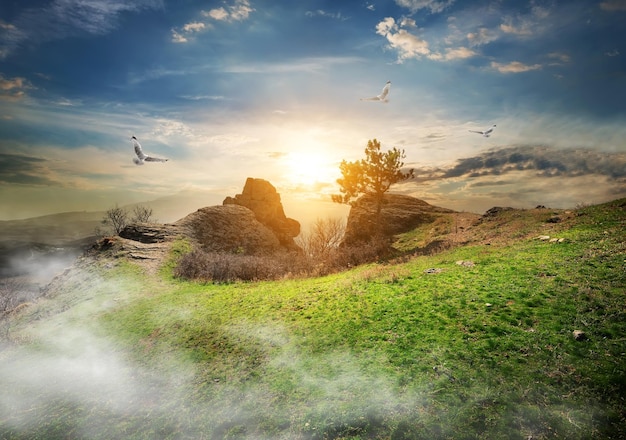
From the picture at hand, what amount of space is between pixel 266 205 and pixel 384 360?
52.0 m

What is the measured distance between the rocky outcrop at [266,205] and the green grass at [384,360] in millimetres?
41314

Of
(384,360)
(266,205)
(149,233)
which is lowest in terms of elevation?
(384,360)

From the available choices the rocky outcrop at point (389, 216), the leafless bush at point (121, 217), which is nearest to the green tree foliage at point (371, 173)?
the rocky outcrop at point (389, 216)

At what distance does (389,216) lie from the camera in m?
45.5

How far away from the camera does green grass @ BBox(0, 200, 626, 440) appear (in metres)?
7.33

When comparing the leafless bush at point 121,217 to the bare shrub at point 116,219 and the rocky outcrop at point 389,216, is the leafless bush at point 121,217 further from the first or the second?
the rocky outcrop at point 389,216

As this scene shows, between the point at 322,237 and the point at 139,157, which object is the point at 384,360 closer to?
the point at 139,157

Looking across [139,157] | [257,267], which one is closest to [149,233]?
[257,267]

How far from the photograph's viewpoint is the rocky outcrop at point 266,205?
5866 centimetres

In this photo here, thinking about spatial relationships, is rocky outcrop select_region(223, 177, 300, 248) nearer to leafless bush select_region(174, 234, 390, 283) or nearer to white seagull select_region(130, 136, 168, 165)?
leafless bush select_region(174, 234, 390, 283)

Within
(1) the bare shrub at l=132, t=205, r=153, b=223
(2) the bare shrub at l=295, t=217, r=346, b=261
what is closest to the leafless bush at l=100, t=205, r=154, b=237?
(1) the bare shrub at l=132, t=205, r=153, b=223

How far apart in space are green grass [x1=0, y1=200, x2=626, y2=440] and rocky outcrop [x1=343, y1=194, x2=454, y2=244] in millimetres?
26130

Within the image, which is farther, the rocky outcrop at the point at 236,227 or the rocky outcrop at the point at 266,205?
the rocky outcrop at the point at 266,205

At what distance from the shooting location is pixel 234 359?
38.2ft
